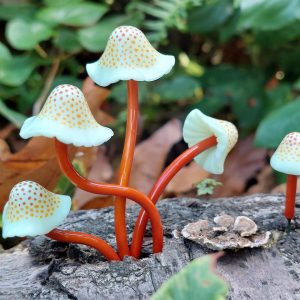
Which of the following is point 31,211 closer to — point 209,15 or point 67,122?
point 67,122

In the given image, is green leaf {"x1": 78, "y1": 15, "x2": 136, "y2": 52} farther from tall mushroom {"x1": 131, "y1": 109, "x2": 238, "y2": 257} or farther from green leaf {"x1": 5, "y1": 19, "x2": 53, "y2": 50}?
tall mushroom {"x1": 131, "y1": 109, "x2": 238, "y2": 257}

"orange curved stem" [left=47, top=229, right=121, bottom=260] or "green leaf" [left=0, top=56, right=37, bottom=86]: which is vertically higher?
"green leaf" [left=0, top=56, right=37, bottom=86]

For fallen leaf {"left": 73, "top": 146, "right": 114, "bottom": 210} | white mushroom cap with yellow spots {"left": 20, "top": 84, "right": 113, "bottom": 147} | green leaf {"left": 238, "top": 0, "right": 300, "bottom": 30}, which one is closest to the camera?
white mushroom cap with yellow spots {"left": 20, "top": 84, "right": 113, "bottom": 147}

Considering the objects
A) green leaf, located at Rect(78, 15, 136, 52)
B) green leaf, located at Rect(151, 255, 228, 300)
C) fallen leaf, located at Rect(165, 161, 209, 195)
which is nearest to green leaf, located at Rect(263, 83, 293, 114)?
fallen leaf, located at Rect(165, 161, 209, 195)

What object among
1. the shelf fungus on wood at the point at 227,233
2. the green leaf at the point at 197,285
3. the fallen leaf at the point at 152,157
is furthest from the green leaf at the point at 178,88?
the green leaf at the point at 197,285

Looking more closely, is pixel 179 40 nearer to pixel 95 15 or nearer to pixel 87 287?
pixel 95 15

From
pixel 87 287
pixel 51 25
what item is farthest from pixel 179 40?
pixel 87 287
